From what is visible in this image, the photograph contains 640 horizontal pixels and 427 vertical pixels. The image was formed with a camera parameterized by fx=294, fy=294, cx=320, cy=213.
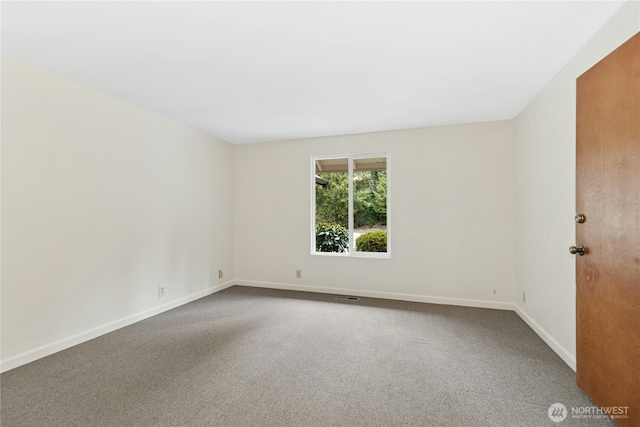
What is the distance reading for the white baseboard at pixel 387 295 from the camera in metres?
3.74

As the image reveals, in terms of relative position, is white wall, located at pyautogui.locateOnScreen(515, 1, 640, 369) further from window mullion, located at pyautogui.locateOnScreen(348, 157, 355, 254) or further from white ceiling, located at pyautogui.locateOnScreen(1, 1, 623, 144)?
window mullion, located at pyautogui.locateOnScreen(348, 157, 355, 254)

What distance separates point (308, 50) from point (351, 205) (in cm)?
263

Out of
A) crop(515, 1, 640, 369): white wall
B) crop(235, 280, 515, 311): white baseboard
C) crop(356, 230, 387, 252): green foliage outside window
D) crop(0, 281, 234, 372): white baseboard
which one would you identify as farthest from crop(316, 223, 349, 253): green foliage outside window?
crop(515, 1, 640, 369): white wall

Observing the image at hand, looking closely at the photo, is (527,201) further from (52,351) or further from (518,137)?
(52,351)

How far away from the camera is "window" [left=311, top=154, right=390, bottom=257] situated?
4.33 meters

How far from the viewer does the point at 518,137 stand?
3514mm

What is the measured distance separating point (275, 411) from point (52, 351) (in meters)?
2.10

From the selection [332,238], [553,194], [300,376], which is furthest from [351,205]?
[300,376]

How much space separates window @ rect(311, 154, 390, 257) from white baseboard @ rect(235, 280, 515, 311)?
0.55 metres

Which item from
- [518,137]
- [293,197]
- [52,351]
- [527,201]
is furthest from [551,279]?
[52,351]

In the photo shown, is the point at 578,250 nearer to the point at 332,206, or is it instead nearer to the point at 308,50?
the point at 308,50

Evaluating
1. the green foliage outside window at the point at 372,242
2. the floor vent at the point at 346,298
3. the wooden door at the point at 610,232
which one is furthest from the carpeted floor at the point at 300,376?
the green foliage outside window at the point at 372,242

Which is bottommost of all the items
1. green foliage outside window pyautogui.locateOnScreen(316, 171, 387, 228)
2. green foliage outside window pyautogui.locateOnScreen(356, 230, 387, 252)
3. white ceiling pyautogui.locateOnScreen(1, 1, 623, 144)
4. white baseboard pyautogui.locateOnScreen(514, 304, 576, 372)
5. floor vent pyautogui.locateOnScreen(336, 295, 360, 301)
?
floor vent pyautogui.locateOnScreen(336, 295, 360, 301)

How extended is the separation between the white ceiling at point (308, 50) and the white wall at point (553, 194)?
132 mm
